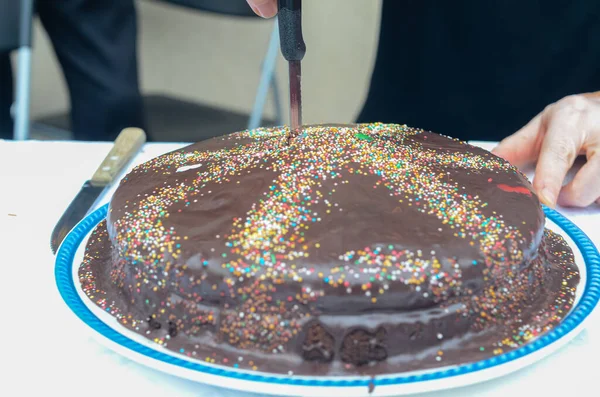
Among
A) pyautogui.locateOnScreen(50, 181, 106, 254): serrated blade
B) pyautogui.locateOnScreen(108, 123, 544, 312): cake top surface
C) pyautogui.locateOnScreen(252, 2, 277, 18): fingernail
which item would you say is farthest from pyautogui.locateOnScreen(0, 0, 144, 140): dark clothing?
pyautogui.locateOnScreen(108, 123, 544, 312): cake top surface

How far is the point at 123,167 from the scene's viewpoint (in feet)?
4.07

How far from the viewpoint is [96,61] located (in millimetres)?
2539

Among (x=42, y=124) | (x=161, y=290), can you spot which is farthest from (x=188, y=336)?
(x=42, y=124)

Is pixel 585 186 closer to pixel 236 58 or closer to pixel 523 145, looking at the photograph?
pixel 523 145

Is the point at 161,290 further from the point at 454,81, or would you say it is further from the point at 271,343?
the point at 454,81

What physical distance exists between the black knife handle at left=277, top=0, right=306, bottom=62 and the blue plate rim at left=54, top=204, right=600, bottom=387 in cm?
39

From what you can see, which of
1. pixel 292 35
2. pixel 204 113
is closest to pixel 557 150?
pixel 292 35

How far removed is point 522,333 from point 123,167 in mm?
830

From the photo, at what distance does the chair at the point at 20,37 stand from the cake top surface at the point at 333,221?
0.95 m

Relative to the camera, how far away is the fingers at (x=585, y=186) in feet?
3.44

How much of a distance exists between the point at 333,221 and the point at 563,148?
0.58 metres

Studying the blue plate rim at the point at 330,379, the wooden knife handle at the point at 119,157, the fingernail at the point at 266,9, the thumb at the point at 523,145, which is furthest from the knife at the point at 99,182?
the thumb at the point at 523,145

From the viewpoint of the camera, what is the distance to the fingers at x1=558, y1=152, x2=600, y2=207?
1048 mm

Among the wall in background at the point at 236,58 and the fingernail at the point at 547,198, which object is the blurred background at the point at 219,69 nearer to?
the wall in background at the point at 236,58
